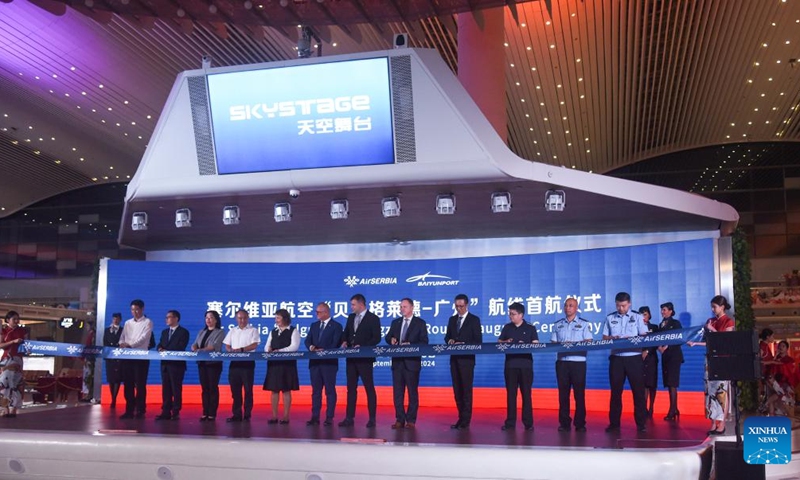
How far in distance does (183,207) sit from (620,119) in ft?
47.0

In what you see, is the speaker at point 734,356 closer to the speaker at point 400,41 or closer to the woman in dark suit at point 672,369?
the woman in dark suit at point 672,369

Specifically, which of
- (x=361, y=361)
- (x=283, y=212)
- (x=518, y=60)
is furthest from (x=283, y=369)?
(x=518, y=60)

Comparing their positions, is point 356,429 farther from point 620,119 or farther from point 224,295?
point 620,119

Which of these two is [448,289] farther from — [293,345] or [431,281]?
[293,345]

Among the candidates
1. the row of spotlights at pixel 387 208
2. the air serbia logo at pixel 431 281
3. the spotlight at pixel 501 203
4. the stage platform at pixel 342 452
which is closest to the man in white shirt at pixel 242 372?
the stage platform at pixel 342 452

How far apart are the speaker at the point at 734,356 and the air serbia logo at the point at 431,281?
614 cm

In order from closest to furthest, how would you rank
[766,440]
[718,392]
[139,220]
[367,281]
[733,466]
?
1. [766,440]
2. [733,466]
3. [718,392]
4. [139,220]
5. [367,281]

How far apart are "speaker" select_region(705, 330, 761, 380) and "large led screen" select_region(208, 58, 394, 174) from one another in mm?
4386

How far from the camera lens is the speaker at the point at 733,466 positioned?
635 centimetres

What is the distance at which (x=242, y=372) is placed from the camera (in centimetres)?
984

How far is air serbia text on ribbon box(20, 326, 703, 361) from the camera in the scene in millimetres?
8047

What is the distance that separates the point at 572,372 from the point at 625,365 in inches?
22.5

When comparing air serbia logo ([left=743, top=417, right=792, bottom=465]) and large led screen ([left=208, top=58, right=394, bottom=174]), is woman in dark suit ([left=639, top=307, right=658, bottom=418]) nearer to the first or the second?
large led screen ([left=208, top=58, right=394, bottom=174])

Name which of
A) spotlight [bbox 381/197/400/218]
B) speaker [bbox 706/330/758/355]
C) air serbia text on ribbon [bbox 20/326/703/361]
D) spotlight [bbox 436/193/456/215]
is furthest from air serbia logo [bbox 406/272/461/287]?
speaker [bbox 706/330/758/355]
